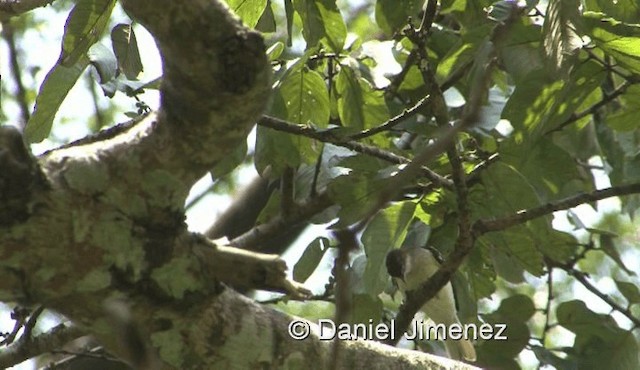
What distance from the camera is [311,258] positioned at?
264 centimetres

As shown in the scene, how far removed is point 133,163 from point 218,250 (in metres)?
0.21

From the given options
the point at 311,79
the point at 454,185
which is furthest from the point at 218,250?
the point at 311,79

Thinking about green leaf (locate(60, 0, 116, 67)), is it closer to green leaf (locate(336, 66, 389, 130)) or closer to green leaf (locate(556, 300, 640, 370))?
green leaf (locate(336, 66, 389, 130))

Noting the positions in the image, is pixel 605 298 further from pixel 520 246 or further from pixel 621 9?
pixel 621 9

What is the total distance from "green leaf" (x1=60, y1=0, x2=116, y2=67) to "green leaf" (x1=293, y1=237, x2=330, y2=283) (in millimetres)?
841

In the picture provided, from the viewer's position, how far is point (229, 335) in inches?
65.2

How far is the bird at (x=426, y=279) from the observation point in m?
2.86

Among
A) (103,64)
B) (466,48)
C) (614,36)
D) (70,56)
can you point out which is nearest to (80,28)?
(70,56)

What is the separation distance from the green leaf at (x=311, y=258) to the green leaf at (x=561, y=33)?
98 cm

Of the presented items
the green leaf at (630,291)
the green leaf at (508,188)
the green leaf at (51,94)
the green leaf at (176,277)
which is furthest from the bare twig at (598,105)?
the green leaf at (51,94)

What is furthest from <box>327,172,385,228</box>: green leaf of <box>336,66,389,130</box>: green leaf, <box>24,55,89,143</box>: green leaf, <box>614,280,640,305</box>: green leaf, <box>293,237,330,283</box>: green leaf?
<box>614,280,640,305</box>: green leaf

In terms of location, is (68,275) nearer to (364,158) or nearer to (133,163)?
(133,163)

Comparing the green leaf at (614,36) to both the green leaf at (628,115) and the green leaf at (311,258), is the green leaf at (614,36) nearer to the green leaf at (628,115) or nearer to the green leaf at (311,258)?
the green leaf at (628,115)

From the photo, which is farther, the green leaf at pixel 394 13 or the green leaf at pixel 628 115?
the green leaf at pixel 394 13
